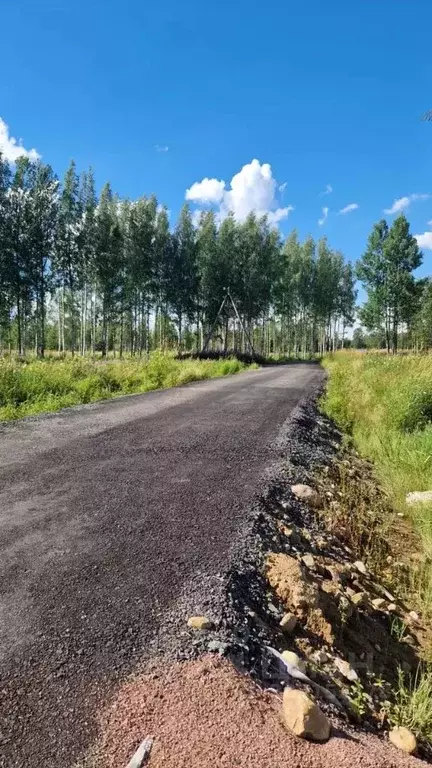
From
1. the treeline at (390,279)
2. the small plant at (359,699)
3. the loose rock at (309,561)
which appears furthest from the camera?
the treeline at (390,279)

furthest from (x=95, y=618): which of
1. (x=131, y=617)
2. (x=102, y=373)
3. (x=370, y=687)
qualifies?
(x=102, y=373)

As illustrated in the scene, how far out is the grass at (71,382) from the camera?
8547 mm

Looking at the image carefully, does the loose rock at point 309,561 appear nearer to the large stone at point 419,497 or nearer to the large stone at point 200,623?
the large stone at point 200,623

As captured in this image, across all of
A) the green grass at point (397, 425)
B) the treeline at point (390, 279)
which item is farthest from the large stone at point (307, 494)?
the treeline at point (390, 279)

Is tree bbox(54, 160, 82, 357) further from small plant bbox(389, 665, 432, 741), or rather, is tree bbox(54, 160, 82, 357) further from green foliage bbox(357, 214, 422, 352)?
small plant bbox(389, 665, 432, 741)

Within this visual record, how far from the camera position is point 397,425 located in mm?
7480

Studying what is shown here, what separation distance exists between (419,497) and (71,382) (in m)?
8.37

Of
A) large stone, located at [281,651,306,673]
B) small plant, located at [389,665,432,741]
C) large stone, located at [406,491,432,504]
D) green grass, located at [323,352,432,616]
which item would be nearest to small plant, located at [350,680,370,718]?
small plant, located at [389,665,432,741]

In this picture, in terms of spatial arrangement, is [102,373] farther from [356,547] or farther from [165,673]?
[165,673]

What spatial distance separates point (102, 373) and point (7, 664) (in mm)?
11193

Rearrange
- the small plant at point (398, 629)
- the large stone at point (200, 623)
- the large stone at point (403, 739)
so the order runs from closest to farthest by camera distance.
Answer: the large stone at point (403, 739) < the large stone at point (200, 623) < the small plant at point (398, 629)

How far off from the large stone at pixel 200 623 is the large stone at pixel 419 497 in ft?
11.2

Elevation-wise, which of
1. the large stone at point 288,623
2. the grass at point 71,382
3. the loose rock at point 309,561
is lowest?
the loose rock at point 309,561

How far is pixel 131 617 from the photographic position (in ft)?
6.72
